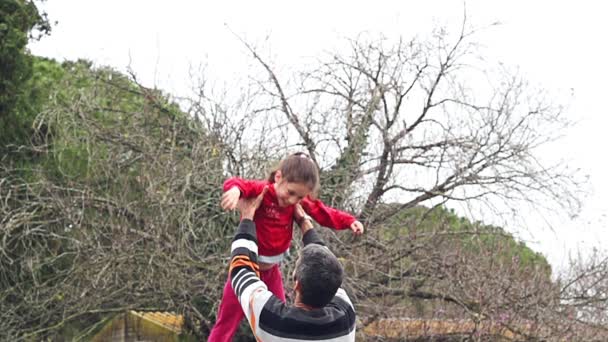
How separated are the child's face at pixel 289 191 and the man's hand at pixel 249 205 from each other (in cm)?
6

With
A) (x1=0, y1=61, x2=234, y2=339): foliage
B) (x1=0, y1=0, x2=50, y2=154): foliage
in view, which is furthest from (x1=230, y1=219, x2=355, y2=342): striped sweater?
(x1=0, y1=0, x2=50, y2=154): foliage

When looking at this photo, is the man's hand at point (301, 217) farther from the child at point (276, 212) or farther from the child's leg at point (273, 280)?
the child's leg at point (273, 280)

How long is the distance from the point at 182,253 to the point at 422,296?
2306mm

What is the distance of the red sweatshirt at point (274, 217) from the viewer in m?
3.35

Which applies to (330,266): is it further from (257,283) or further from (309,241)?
(309,241)

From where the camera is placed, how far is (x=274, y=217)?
3434mm

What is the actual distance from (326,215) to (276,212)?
31 cm

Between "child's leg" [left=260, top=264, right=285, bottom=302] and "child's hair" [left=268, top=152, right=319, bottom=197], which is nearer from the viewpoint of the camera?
"child's hair" [left=268, top=152, right=319, bottom=197]

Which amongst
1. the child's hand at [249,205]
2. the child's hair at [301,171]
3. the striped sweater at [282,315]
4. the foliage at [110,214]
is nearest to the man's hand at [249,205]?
the child's hand at [249,205]

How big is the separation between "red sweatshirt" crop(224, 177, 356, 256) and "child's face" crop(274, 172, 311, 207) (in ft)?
0.12

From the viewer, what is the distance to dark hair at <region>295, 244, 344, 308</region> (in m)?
2.66

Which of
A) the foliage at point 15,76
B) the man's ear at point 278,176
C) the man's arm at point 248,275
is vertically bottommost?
the man's arm at point 248,275

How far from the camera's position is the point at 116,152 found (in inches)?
304

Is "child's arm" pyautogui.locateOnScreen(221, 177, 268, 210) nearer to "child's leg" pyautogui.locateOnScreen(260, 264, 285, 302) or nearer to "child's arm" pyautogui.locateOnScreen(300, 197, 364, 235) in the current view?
"child's arm" pyautogui.locateOnScreen(300, 197, 364, 235)
